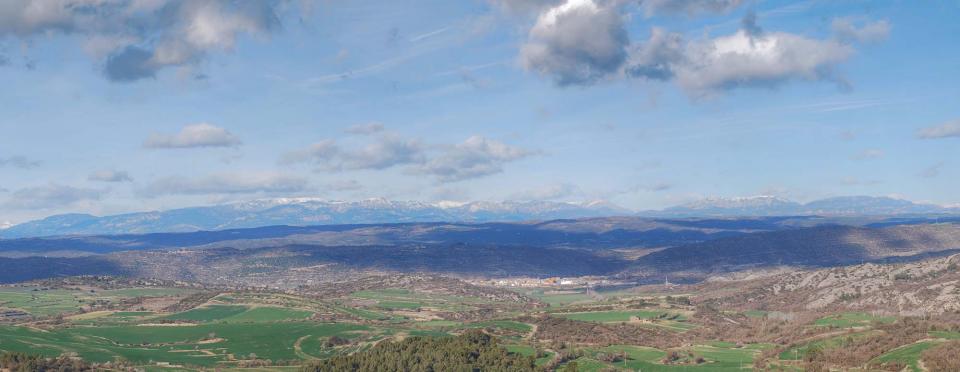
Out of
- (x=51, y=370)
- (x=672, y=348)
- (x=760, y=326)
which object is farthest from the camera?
(x=760, y=326)

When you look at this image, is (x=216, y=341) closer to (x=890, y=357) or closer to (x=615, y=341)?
(x=615, y=341)

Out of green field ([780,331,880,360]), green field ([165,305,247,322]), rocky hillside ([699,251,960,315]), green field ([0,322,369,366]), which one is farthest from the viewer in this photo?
green field ([165,305,247,322])

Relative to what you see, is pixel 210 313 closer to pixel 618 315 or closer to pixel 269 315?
pixel 269 315

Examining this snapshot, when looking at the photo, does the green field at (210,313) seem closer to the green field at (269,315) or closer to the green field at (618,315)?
the green field at (269,315)

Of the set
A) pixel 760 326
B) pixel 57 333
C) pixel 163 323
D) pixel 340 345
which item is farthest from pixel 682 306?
pixel 57 333

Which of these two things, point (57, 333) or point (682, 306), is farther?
point (682, 306)

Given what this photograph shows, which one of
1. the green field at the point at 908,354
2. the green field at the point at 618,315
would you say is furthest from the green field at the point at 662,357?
the green field at the point at 618,315

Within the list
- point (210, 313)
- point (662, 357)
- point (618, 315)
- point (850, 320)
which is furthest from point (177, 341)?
point (850, 320)

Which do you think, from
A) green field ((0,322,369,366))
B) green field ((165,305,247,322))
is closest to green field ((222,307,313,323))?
green field ((165,305,247,322))

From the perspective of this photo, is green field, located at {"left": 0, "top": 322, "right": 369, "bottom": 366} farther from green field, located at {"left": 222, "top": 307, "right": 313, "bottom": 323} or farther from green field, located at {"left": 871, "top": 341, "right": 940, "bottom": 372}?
green field, located at {"left": 871, "top": 341, "right": 940, "bottom": 372}

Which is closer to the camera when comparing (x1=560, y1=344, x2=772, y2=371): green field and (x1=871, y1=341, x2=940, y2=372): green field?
(x1=871, y1=341, x2=940, y2=372): green field

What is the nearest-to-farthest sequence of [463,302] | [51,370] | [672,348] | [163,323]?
[51,370], [672,348], [163,323], [463,302]
